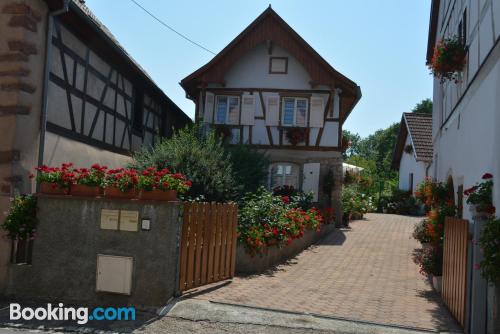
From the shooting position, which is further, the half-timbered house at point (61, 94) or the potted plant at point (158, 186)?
the half-timbered house at point (61, 94)

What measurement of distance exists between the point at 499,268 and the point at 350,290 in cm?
357

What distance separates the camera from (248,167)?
15219 mm

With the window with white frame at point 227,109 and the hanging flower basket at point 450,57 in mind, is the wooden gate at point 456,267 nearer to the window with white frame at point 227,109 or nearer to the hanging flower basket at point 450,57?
the hanging flower basket at point 450,57

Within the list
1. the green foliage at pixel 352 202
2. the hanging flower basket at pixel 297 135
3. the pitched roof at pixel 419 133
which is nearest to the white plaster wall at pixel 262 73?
the hanging flower basket at pixel 297 135

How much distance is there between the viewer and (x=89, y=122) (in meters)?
12.8

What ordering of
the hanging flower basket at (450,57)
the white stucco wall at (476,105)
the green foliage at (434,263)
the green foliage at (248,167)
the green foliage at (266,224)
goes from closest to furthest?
the white stucco wall at (476,105) < the green foliage at (434,263) < the green foliage at (266,224) < the hanging flower basket at (450,57) < the green foliage at (248,167)

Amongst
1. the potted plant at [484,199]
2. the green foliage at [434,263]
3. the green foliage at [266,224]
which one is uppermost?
the potted plant at [484,199]

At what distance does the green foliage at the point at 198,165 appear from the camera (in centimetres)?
1277

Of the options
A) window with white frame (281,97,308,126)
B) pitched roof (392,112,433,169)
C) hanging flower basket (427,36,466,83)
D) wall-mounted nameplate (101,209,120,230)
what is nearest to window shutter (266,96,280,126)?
window with white frame (281,97,308,126)

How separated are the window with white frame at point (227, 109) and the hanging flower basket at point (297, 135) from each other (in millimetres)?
2005

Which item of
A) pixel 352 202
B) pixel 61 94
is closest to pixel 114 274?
pixel 61 94

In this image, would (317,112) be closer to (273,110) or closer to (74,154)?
(273,110)

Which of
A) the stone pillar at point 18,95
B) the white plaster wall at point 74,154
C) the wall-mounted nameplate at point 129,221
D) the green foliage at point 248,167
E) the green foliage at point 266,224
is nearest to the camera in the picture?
the wall-mounted nameplate at point 129,221

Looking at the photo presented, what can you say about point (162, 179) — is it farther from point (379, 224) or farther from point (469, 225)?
point (379, 224)
